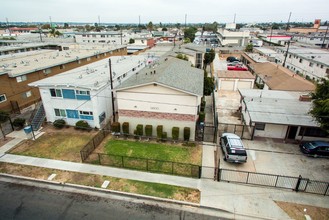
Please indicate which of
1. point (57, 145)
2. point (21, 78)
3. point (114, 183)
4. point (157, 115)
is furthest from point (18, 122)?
point (157, 115)

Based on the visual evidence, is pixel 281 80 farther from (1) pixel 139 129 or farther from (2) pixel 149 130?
(1) pixel 139 129

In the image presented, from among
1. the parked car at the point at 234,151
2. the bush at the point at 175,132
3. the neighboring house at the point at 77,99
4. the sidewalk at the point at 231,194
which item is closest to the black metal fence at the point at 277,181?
the sidewalk at the point at 231,194

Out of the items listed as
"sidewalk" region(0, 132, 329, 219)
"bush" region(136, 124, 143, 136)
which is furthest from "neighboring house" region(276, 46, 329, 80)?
"bush" region(136, 124, 143, 136)

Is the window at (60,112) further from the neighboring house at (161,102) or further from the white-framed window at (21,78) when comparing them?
the white-framed window at (21,78)

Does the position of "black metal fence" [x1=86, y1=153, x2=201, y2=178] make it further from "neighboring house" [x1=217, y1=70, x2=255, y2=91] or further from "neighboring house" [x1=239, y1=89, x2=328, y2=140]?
"neighboring house" [x1=217, y1=70, x2=255, y2=91]

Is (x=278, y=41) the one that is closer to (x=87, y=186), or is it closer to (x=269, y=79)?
(x=269, y=79)

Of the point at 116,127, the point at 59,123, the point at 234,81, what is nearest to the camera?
the point at 116,127

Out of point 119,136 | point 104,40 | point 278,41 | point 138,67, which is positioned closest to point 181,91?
point 119,136
